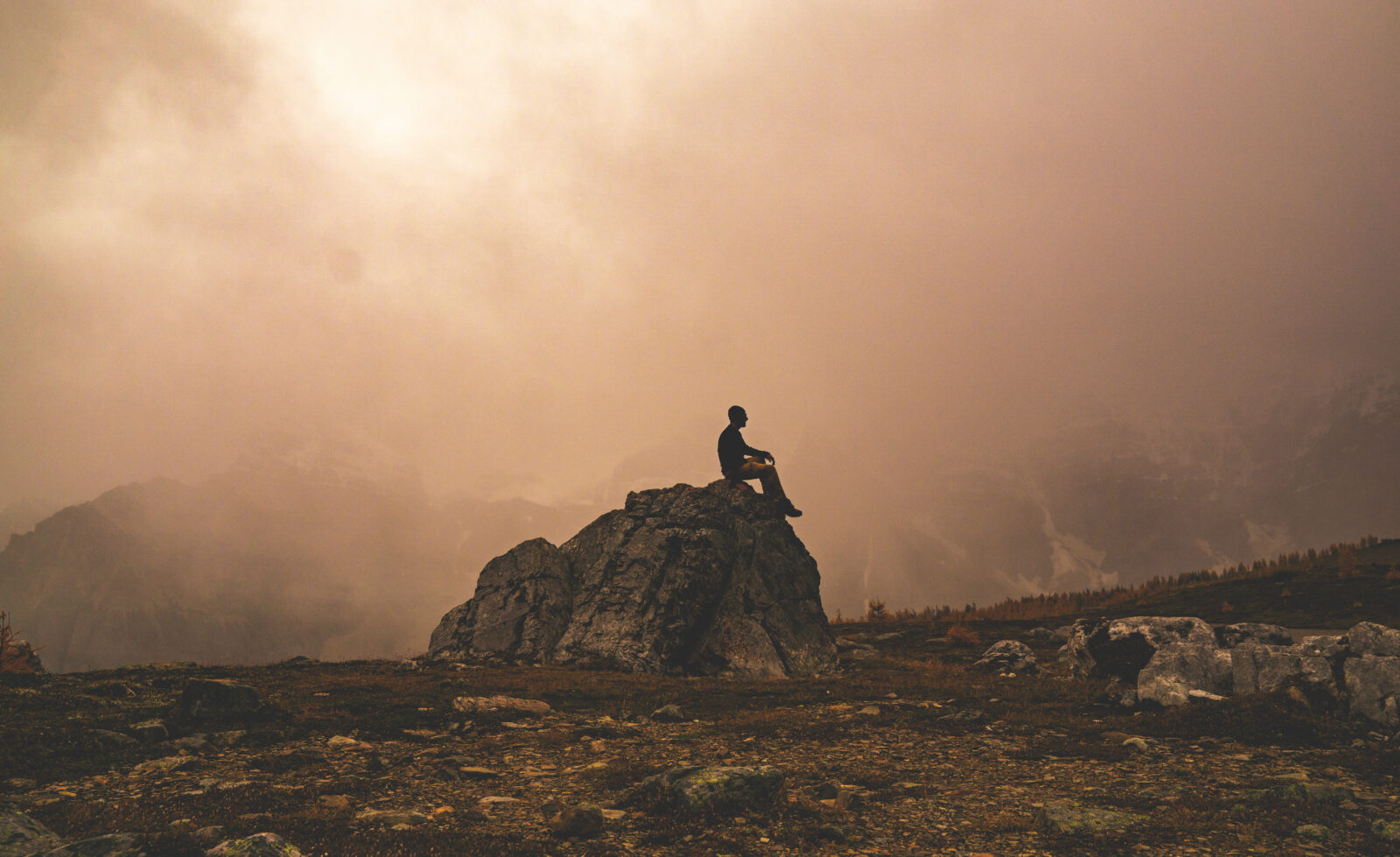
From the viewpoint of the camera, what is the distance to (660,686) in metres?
17.3

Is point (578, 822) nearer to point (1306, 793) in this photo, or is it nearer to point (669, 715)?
point (669, 715)

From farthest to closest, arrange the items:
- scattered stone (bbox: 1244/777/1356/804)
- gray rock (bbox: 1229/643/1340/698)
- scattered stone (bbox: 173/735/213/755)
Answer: gray rock (bbox: 1229/643/1340/698) → scattered stone (bbox: 173/735/213/755) → scattered stone (bbox: 1244/777/1356/804)

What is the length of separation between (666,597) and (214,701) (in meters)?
12.7

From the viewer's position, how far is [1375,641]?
40.7 feet

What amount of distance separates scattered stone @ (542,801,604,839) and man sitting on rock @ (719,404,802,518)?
656 inches

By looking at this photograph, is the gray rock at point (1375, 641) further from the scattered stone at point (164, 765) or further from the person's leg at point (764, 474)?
the scattered stone at point (164, 765)

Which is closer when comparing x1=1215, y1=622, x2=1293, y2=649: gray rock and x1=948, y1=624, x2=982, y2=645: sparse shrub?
x1=1215, y1=622, x2=1293, y2=649: gray rock

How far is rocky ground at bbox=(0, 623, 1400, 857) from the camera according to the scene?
22.2 feet

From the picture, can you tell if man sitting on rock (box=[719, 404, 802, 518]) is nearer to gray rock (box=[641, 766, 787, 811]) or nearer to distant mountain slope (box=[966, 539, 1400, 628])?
gray rock (box=[641, 766, 787, 811])

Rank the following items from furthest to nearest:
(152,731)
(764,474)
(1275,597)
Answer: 1. (1275,597)
2. (764,474)
3. (152,731)

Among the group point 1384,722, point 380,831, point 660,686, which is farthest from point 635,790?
point 1384,722

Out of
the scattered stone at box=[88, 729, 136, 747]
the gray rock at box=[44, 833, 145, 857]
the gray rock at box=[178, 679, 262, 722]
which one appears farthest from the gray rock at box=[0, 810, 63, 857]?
the gray rock at box=[178, 679, 262, 722]

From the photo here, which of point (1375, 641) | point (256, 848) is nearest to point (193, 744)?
point (256, 848)

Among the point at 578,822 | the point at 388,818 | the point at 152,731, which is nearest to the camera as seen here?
the point at 578,822
